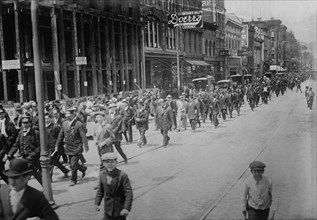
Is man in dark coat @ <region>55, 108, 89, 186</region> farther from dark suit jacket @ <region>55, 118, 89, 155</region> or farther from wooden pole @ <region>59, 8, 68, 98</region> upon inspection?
wooden pole @ <region>59, 8, 68, 98</region>

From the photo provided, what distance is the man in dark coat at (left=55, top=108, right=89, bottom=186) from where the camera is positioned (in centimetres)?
958

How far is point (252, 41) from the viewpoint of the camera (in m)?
78.0

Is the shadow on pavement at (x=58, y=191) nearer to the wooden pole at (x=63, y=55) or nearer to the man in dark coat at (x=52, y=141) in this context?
the man in dark coat at (x=52, y=141)

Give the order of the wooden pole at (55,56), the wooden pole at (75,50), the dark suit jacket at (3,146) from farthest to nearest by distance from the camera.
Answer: the wooden pole at (75,50)
the wooden pole at (55,56)
the dark suit jacket at (3,146)

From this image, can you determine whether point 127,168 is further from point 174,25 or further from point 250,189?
point 174,25

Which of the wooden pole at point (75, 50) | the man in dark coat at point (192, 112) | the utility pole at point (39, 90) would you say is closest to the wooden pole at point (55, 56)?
the wooden pole at point (75, 50)

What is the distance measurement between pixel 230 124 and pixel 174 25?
11302 millimetres

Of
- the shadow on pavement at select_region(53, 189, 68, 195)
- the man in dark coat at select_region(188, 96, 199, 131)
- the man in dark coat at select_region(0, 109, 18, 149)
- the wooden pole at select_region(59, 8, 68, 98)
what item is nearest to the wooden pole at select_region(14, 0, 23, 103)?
the wooden pole at select_region(59, 8, 68, 98)

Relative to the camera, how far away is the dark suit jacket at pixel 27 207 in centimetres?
393

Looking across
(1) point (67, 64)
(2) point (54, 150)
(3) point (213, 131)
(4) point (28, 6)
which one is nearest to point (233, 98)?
(3) point (213, 131)

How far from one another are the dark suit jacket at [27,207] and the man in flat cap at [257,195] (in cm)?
286

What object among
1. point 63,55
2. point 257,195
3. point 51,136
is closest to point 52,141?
point 51,136

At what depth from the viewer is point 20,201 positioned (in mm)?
3947

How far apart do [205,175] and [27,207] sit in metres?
6.74
